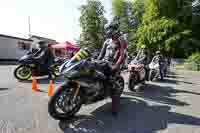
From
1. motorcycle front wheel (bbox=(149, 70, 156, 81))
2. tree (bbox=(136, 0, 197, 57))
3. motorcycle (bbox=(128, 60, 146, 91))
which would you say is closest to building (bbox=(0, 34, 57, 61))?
tree (bbox=(136, 0, 197, 57))

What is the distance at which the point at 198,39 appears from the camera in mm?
31766

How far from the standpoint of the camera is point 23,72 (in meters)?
8.65

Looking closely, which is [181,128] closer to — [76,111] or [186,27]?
[76,111]

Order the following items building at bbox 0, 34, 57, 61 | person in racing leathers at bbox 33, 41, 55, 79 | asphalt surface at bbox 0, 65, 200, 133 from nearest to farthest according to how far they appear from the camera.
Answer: asphalt surface at bbox 0, 65, 200, 133 → person in racing leathers at bbox 33, 41, 55, 79 → building at bbox 0, 34, 57, 61

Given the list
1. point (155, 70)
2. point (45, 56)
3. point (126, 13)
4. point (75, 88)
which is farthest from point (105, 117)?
point (126, 13)

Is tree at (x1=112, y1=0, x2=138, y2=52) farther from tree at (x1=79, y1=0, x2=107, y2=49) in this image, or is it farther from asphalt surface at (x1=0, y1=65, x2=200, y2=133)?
asphalt surface at (x1=0, y1=65, x2=200, y2=133)

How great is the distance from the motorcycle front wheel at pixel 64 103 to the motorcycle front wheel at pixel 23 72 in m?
4.98

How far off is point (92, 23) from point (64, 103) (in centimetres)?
3799

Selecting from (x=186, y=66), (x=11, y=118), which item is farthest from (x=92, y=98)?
(x=186, y=66)

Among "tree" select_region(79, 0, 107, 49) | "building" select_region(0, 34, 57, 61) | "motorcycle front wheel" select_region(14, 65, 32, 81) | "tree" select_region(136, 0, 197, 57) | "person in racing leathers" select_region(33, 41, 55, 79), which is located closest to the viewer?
"motorcycle front wheel" select_region(14, 65, 32, 81)

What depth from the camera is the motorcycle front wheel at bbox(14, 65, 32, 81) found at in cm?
855

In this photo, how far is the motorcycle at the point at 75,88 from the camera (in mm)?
3924

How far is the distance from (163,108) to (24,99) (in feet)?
11.8

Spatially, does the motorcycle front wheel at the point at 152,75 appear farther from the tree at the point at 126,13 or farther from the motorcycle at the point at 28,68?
the tree at the point at 126,13
